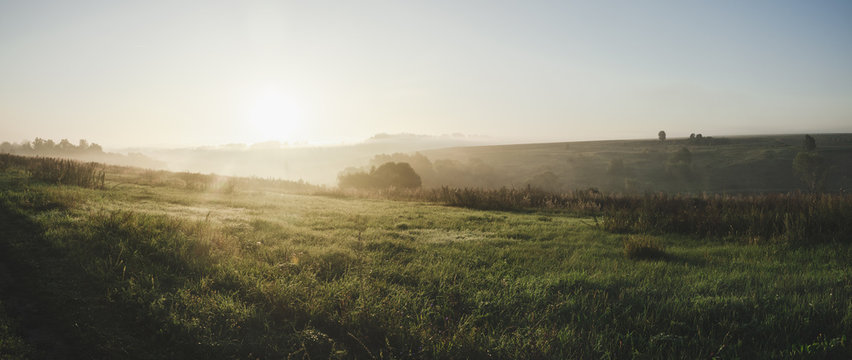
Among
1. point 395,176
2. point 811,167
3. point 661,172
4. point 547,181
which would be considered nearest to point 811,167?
point 811,167

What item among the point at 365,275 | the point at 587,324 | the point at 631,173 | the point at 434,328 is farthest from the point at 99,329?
the point at 631,173

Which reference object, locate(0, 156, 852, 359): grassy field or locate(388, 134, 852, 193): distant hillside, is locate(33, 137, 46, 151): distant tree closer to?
locate(388, 134, 852, 193): distant hillside

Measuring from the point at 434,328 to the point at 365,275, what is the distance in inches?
81.1

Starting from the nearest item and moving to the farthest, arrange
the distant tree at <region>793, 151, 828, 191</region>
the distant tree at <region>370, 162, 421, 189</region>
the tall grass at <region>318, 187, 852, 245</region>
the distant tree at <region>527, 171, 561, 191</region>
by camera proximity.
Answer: the tall grass at <region>318, 187, 852, 245</region>
the distant tree at <region>370, 162, 421, 189</region>
the distant tree at <region>793, 151, 828, 191</region>
the distant tree at <region>527, 171, 561, 191</region>

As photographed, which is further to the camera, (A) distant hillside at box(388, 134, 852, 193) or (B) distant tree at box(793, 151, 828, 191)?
(A) distant hillside at box(388, 134, 852, 193)

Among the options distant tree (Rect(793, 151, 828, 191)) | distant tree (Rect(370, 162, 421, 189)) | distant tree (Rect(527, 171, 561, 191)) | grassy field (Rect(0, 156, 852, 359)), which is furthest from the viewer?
distant tree (Rect(527, 171, 561, 191))

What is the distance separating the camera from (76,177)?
54.2 ft

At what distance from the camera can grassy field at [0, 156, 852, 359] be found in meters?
3.89

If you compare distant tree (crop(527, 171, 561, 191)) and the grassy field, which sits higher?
the grassy field

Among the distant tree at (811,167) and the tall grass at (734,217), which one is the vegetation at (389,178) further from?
the distant tree at (811,167)

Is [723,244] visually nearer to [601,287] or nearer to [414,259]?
[601,287]

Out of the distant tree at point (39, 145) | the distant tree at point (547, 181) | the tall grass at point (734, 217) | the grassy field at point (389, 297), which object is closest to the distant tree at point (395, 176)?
the tall grass at point (734, 217)

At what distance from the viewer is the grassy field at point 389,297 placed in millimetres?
3892

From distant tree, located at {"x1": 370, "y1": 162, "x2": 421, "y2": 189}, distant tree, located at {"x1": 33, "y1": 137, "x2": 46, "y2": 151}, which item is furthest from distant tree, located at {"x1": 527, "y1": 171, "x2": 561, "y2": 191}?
distant tree, located at {"x1": 33, "y1": 137, "x2": 46, "y2": 151}
